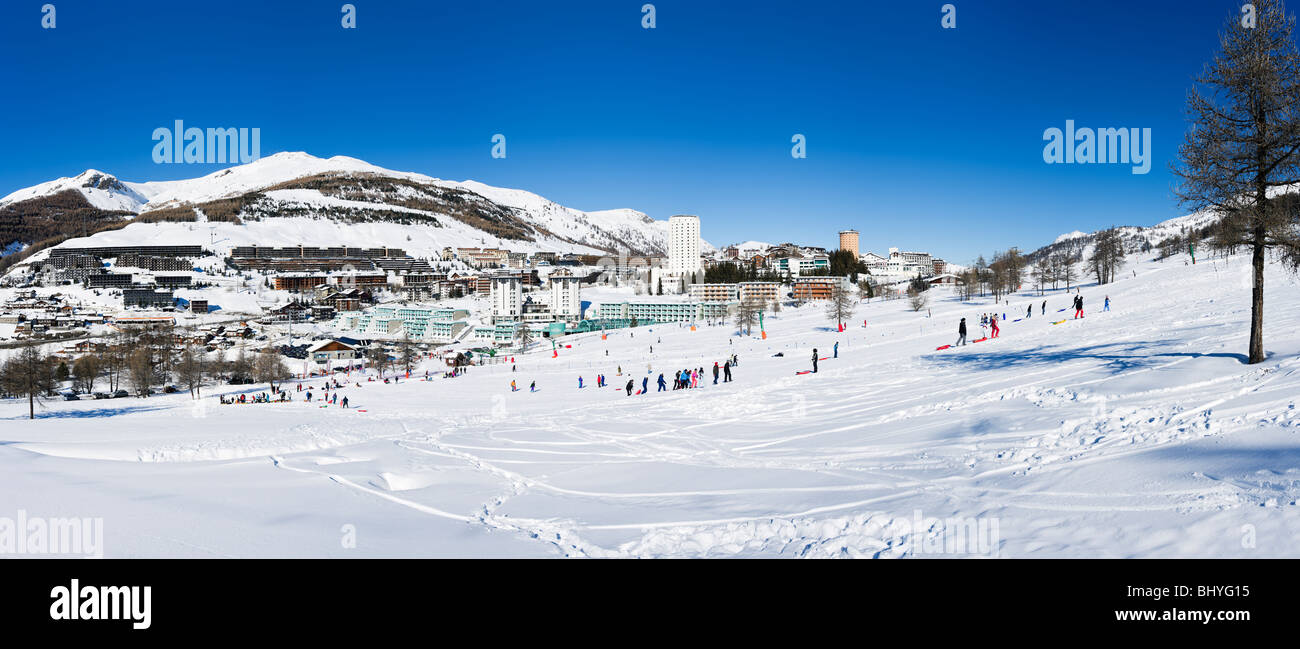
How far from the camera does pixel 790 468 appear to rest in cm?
1016

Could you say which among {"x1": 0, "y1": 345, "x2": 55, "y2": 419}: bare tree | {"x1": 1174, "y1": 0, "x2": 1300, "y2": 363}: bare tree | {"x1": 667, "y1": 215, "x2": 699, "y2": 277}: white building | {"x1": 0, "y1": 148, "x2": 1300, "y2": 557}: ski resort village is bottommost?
{"x1": 0, "y1": 345, "x2": 55, "y2": 419}: bare tree

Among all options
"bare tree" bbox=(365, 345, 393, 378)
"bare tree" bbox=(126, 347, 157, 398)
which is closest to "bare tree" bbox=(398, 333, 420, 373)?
"bare tree" bbox=(365, 345, 393, 378)

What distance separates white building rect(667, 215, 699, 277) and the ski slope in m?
170

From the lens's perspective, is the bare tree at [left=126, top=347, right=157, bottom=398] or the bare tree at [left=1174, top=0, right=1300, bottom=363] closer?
the bare tree at [left=1174, top=0, right=1300, bottom=363]

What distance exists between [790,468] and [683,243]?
184 metres

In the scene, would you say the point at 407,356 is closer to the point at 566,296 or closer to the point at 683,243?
the point at 566,296

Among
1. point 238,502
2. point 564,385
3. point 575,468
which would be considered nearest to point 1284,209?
point 575,468

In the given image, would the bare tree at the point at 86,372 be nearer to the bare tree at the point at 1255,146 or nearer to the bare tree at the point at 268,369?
the bare tree at the point at 268,369

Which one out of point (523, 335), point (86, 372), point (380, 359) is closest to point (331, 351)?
point (523, 335)

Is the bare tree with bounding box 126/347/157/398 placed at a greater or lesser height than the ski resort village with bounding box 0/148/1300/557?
lesser

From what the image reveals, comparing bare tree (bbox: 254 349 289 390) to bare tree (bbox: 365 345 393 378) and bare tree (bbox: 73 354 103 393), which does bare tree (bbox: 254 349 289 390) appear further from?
bare tree (bbox: 73 354 103 393)

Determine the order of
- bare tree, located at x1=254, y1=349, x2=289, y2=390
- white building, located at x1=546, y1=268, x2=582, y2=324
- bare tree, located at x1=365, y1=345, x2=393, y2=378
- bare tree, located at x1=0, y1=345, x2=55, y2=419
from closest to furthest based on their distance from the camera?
bare tree, located at x1=0, y1=345, x2=55, y2=419 < bare tree, located at x1=254, y1=349, x2=289, y2=390 < bare tree, located at x1=365, y1=345, x2=393, y2=378 < white building, located at x1=546, y1=268, x2=582, y2=324

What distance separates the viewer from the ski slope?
21.0 ft
